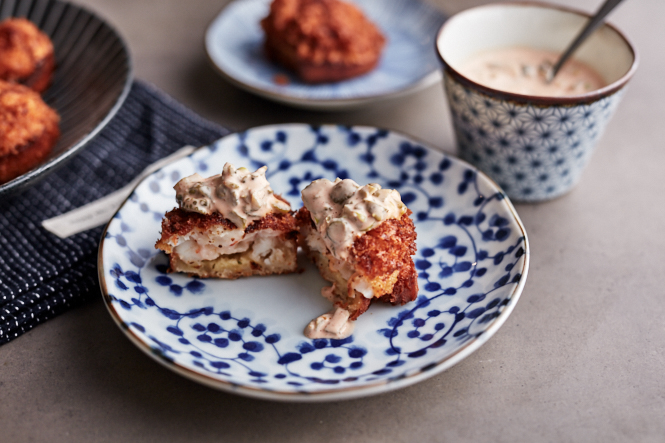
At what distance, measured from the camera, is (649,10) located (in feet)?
15.0

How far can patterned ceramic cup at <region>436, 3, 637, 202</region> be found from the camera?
8.14 feet

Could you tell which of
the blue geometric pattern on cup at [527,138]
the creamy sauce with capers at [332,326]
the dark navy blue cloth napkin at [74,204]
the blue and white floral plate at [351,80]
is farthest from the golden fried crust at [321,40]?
the creamy sauce with capers at [332,326]

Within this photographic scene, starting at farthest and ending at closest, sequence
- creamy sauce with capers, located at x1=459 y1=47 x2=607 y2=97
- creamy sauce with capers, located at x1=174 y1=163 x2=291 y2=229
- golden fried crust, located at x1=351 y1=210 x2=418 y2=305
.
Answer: creamy sauce with capers, located at x1=459 y1=47 x2=607 y2=97
creamy sauce with capers, located at x1=174 y1=163 x2=291 y2=229
golden fried crust, located at x1=351 y1=210 x2=418 y2=305

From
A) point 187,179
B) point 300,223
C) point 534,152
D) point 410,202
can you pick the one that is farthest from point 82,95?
point 534,152

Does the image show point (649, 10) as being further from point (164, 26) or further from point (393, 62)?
point (164, 26)

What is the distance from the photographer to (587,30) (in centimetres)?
281

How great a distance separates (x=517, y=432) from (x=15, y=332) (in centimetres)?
192

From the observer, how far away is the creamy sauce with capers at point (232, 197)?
7.06 feet

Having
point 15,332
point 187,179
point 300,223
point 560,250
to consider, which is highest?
point 187,179

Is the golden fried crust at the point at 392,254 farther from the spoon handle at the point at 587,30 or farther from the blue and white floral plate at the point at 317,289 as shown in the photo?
the spoon handle at the point at 587,30

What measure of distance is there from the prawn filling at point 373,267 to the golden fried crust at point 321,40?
1492mm

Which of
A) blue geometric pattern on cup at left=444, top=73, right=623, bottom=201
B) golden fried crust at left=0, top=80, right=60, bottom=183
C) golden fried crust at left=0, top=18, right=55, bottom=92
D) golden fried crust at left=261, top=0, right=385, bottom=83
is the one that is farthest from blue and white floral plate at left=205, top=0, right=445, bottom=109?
golden fried crust at left=0, top=80, right=60, bottom=183

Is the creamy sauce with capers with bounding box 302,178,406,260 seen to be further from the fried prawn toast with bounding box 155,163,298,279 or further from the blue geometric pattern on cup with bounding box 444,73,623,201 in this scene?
the blue geometric pattern on cup with bounding box 444,73,623,201

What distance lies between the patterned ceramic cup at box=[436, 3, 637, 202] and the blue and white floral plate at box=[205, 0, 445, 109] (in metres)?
0.42
